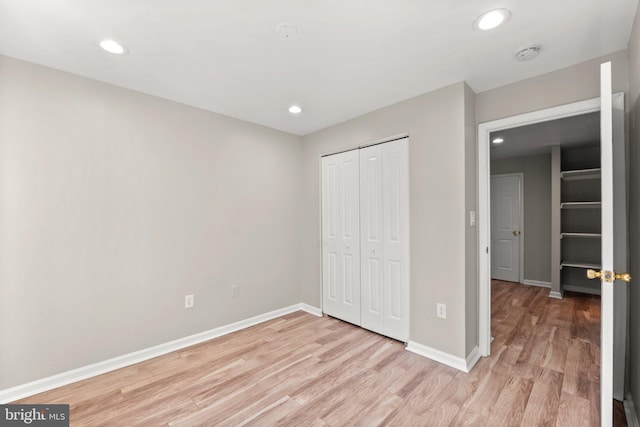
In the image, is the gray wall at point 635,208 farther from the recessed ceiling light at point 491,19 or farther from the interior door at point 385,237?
the interior door at point 385,237

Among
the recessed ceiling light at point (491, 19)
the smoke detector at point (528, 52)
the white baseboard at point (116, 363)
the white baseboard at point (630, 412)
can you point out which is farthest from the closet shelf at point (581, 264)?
the white baseboard at point (116, 363)

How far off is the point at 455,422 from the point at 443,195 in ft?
5.47

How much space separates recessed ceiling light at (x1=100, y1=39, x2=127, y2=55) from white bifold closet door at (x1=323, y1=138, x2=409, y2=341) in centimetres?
225

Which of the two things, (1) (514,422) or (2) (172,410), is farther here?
(2) (172,410)

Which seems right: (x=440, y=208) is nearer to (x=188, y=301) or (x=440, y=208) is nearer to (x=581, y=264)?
(x=188, y=301)

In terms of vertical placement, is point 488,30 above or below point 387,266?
above

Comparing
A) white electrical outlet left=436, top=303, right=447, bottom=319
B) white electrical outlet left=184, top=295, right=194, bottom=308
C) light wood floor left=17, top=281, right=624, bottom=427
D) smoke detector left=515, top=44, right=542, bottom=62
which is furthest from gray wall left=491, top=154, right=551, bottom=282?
white electrical outlet left=184, top=295, right=194, bottom=308

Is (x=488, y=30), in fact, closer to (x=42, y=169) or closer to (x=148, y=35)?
(x=148, y=35)

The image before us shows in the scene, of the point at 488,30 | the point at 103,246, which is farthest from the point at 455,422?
the point at 103,246

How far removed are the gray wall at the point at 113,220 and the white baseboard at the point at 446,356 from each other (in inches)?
71.4

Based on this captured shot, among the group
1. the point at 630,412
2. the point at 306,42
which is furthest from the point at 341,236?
the point at 630,412

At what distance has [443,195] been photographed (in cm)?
248

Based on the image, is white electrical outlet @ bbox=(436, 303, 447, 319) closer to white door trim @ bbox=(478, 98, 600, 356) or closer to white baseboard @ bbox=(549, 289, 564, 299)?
white door trim @ bbox=(478, 98, 600, 356)

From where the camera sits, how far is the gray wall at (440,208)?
2.37 meters
